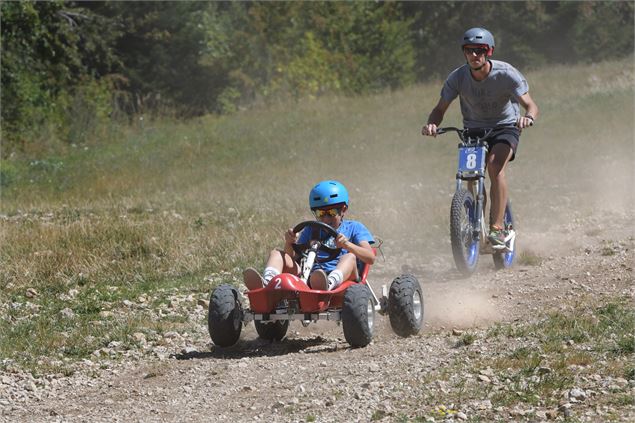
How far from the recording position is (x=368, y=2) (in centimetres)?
5591

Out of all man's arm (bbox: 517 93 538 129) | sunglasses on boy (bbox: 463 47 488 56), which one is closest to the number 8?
man's arm (bbox: 517 93 538 129)

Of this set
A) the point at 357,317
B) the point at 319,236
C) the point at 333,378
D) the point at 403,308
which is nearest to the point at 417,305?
→ the point at 403,308

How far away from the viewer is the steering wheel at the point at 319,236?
9.23 m

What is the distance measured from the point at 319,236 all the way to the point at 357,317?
131 cm

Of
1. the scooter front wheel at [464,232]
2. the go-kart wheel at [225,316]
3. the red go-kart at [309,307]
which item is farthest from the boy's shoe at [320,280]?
the scooter front wheel at [464,232]

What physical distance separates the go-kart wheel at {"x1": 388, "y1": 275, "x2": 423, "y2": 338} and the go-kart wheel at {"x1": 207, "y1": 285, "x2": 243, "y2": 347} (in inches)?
47.6

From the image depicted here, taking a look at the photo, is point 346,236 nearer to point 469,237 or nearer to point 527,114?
point 469,237

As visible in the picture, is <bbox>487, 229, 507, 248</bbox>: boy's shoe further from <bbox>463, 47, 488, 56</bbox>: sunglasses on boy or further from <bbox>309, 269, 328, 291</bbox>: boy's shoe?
<bbox>309, 269, 328, 291</bbox>: boy's shoe

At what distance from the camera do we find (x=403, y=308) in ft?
29.0

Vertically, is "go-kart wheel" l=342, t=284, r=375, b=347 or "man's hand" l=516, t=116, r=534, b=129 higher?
"man's hand" l=516, t=116, r=534, b=129

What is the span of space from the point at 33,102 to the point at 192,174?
30.9ft

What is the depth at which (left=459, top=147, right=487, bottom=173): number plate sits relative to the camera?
11.4m

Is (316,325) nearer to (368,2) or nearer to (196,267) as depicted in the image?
(196,267)

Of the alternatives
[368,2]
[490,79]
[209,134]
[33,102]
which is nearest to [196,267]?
[490,79]
